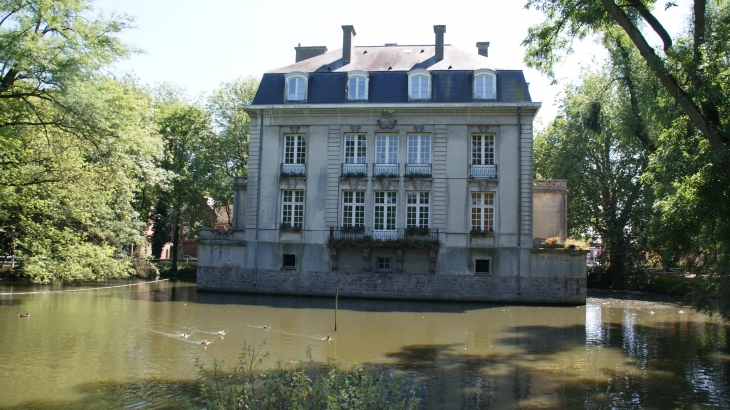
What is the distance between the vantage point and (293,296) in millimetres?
26719

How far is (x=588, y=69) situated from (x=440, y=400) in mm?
34643

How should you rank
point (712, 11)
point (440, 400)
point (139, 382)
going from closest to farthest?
point (440, 400), point (139, 382), point (712, 11)

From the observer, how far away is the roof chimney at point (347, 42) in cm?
2942

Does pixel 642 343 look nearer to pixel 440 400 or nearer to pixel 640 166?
pixel 440 400

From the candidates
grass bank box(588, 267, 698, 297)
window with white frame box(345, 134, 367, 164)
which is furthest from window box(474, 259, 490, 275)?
grass bank box(588, 267, 698, 297)

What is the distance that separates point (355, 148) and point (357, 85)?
3090mm

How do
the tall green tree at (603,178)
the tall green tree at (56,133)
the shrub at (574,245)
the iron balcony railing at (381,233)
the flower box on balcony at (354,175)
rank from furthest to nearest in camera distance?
the tall green tree at (603,178)
the flower box on balcony at (354,175)
the iron balcony railing at (381,233)
the shrub at (574,245)
the tall green tree at (56,133)

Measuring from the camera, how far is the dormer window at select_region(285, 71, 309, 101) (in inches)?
1099

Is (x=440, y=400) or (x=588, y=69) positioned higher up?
(x=588, y=69)

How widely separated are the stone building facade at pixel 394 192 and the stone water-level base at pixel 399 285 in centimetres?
5

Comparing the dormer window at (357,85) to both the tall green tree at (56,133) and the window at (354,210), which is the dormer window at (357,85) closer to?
the window at (354,210)

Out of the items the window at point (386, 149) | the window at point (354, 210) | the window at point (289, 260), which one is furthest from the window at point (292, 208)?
the window at point (386, 149)

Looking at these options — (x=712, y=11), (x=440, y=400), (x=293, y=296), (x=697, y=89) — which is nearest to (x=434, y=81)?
(x=293, y=296)

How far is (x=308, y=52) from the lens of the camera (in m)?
32.0
